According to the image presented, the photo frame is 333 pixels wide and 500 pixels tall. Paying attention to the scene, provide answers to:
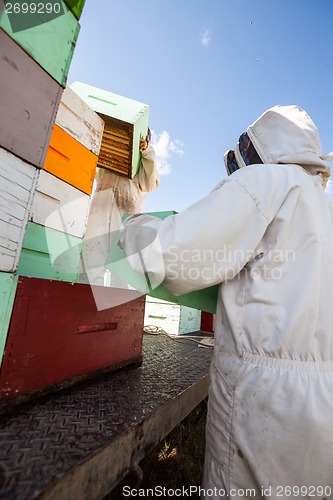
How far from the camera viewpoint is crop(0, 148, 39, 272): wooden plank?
2.77 feet

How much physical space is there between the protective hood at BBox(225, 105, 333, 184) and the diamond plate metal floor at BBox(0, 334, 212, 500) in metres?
1.14

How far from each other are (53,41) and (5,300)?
947 millimetres

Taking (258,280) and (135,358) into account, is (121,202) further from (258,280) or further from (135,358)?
(258,280)

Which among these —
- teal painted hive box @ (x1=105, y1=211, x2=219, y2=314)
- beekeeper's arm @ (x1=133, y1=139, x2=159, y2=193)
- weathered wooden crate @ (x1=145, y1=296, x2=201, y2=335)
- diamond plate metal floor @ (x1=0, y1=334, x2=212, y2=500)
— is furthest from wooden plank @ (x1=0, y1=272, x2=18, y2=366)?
weathered wooden crate @ (x1=145, y1=296, x2=201, y2=335)

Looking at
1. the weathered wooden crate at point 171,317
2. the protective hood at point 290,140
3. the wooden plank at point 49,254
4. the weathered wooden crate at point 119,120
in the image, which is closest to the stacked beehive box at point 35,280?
the wooden plank at point 49,254

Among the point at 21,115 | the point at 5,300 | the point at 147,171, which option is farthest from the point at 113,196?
the point at 5,300

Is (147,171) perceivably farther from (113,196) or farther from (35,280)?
(35,280)

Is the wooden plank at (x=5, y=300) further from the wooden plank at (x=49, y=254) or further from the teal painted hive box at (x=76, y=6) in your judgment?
the teal painted hive box at (x=76, y=6)

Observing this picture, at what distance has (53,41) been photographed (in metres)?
1.00

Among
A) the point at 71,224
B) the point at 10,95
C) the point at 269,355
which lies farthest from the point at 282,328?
the point at 71,224

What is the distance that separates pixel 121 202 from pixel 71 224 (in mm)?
1186

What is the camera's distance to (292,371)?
84 centimetres

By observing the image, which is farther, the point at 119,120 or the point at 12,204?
the point at 119,120

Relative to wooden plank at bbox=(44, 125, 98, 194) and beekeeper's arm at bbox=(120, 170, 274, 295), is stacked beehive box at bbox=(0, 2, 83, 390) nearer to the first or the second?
beekeeper's arm at bbox=(120, 170, 274, 295)
